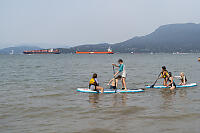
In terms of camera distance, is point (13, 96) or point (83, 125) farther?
point (13, 96)

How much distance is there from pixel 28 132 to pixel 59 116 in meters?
2.05

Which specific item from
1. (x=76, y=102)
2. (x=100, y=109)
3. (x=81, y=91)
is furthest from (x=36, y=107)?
(x=81, y=91)

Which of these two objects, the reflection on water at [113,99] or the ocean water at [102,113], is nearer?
the ocean water at [102,113]

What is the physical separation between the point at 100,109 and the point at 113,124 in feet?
7.91

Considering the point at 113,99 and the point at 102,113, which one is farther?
the point at 113,99

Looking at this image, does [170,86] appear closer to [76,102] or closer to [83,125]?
[76,102]

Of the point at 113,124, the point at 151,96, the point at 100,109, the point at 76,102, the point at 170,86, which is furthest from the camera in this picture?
the point at 170,86

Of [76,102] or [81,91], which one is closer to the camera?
[76,102]

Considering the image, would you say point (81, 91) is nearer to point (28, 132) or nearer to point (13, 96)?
point (13, 96)

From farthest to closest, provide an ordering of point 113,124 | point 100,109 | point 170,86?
point 170,86
point 100,109
point 113,124

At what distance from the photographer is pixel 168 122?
871 centimetres

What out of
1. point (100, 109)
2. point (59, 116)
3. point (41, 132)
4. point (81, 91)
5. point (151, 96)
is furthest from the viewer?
point (81, 91)

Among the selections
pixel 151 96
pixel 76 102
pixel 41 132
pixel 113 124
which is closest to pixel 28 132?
pixel 41 132

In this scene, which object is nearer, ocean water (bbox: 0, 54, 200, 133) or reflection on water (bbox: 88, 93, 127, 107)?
ocean water (bbox: 0, 54, 200, 133)
